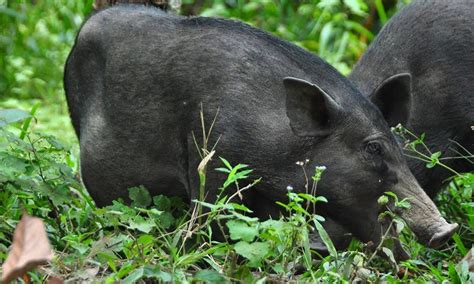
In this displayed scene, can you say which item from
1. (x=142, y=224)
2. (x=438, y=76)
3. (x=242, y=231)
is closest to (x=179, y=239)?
(x=142, y=224)

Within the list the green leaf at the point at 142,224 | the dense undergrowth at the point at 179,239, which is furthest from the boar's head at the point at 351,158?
the green leaf at the point at 142,224

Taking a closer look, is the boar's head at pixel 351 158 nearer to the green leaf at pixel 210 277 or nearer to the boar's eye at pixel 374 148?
the boar's eye at pixel 374 148

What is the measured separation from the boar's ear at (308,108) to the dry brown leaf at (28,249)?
2.28m

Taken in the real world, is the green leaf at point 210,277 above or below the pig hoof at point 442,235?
above

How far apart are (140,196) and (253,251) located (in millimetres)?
1337

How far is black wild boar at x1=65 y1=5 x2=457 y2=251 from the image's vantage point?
16.3 ft

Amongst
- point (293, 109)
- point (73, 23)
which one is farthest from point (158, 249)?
point (73, 23)

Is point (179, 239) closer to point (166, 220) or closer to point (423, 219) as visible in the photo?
point (166, 220)

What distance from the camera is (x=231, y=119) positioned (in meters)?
5.03

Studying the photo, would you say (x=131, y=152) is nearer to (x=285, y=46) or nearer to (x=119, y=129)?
(x=119, y=129)

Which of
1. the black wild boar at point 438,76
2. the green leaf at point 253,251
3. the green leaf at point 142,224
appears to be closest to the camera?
the green leaf at point 253,251

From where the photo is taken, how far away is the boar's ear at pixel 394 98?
5.31 m

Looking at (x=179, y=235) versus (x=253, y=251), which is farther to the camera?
(x=179, y=235)

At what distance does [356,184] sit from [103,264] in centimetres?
135
